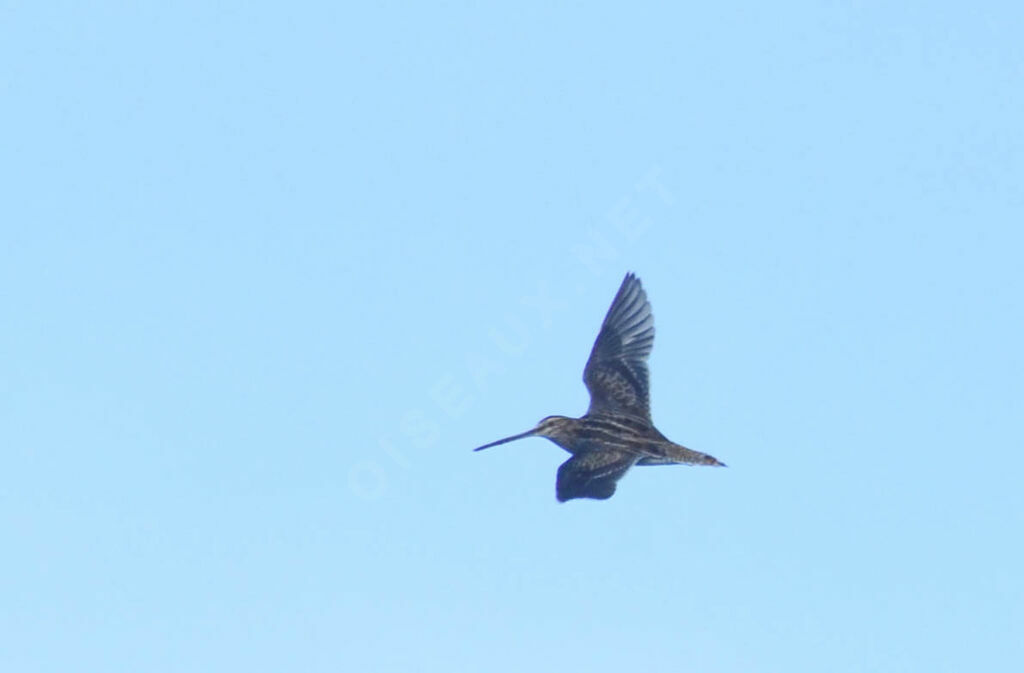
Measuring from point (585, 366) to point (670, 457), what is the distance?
390 centimetres

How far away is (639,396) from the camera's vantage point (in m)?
33.3

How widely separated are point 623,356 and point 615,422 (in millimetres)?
2206

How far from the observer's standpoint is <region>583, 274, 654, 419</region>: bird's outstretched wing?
33.3m

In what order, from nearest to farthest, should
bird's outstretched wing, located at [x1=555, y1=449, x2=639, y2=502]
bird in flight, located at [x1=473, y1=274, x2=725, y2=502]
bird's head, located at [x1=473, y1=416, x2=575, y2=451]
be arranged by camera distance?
1. bird's outstretched wing, located at [x1=555, y1=449, x2=639, y2=502]
2. bird in flight, located at [x1=473, y1=274, x2=725, y2=502]
3. bird's head, located at [x1=473, y1=416, x2=575, y2=451]

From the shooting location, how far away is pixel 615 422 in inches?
1267

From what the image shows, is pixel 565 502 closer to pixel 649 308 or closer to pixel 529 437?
pixel 529 437

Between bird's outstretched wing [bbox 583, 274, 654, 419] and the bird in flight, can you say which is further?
bird's outstretched wing [bbox 583, 274, 654, 419]

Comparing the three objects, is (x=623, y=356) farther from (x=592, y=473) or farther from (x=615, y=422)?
(x=592, y=473)

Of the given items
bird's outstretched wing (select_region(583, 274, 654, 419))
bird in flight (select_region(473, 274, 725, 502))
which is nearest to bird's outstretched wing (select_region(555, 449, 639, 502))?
bird in flight (select_region(473, 274, 725, 502))

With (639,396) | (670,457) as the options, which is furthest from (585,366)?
(670,457)

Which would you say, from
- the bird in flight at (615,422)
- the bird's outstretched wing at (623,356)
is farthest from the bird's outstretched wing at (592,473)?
the bird's outstretched wing at (623,356)

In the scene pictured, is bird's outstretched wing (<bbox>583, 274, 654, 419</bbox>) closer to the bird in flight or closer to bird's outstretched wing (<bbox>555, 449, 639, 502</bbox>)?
the bird in flight

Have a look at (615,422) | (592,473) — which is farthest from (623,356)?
(592,473)

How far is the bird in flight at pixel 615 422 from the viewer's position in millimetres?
30328
